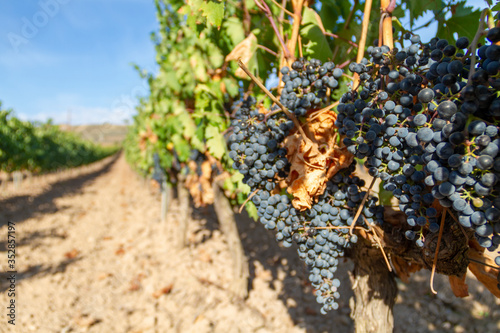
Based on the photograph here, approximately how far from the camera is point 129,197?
1176 centimetres

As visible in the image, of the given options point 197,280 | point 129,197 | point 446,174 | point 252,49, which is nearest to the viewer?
point 446,174

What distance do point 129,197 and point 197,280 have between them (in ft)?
27.1

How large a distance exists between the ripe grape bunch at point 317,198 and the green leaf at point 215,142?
1.04 meters

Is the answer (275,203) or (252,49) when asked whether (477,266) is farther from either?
(252,49)

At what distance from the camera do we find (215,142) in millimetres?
2627

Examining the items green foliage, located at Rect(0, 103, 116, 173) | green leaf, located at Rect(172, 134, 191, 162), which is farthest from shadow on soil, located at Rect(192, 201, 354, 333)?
green foliage, located at Rect(0, 103, 116, 173)

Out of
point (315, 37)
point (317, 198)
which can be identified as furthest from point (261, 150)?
point (315, 37)

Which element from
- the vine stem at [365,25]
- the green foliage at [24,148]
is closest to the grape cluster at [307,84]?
the vine stem at [365,25]

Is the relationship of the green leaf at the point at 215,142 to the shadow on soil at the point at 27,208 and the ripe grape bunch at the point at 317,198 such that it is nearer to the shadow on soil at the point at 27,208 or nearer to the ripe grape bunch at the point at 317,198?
the ripe grape bunch at the point at 317,198

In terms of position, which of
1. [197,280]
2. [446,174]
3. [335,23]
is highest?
[335,23]

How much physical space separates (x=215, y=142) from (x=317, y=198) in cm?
137

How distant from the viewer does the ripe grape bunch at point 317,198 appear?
4.57 feet

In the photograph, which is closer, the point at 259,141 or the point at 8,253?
the point at 259,141

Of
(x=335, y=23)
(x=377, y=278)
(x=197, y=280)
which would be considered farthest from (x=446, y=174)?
(x=197, y=280)
